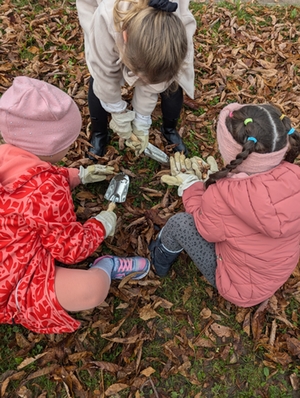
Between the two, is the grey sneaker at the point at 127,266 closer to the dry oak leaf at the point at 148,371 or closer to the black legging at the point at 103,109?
the dry oak leaf at the point at 148,371

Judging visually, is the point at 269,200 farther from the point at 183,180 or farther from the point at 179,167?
the point at 179,167

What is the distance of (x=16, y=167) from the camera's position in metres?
1.97

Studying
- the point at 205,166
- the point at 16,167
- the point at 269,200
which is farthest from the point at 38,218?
the point at 205,166

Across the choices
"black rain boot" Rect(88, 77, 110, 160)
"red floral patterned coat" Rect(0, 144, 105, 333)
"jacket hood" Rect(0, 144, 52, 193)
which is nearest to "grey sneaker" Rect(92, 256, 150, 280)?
"red floral patterned coat" Rect(0, 144, 105, 333)

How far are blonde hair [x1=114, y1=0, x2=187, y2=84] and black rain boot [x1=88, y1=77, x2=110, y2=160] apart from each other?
2.69ft

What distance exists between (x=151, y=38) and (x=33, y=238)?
1340 millimetres

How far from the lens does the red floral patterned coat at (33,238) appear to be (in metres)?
1.93

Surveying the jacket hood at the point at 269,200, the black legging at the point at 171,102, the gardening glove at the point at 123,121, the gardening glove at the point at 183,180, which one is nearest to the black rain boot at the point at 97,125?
the gardening glove at the point at 123,121

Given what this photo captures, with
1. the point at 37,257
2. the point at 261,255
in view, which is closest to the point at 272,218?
the point at 261,255

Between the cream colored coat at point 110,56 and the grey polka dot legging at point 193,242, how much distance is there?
0.96 m

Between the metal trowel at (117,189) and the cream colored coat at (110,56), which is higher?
the cream colored coat at (110,56)

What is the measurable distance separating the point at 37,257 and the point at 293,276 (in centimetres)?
204

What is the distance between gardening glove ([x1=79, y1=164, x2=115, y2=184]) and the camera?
2.88m

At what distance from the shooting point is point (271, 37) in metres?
4.45
